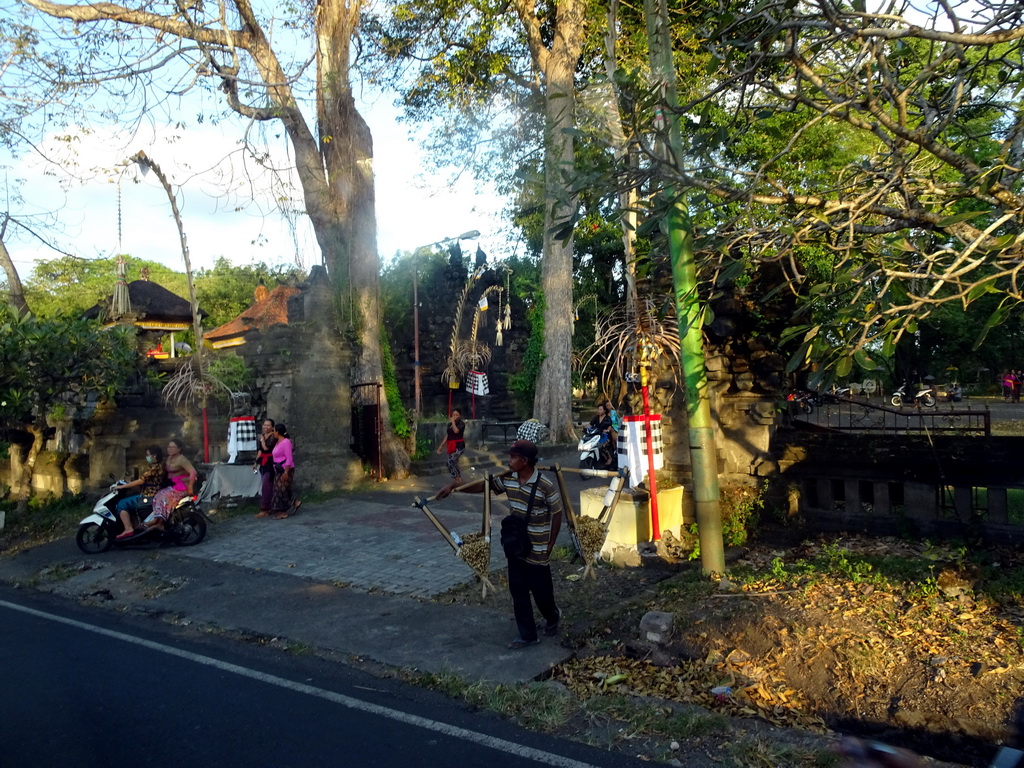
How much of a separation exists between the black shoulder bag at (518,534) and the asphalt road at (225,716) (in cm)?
126

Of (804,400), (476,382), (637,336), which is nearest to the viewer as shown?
(637,336)

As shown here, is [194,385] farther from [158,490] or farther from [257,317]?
[257,317]

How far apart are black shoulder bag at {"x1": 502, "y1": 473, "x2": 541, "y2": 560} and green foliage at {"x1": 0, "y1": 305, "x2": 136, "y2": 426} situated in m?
10.3

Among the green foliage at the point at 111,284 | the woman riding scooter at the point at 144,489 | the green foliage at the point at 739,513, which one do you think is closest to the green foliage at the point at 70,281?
the green foliage at the point at 111,284

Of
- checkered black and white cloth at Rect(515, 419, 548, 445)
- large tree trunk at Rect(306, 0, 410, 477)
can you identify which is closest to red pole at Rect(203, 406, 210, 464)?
large tree trunk at Rect(306, 0, 410, 477)

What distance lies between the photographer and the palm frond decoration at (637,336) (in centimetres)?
897

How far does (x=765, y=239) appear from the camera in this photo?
23.0 ft

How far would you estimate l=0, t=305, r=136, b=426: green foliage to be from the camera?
13391mm

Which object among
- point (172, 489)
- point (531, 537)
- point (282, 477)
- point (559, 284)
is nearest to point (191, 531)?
point (172, 489)

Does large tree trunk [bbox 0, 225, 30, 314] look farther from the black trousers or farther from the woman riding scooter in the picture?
the black trousers

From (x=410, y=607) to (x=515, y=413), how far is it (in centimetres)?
2535

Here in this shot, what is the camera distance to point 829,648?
564cm

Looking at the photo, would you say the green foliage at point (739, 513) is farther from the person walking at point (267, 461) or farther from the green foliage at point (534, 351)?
the green foliage at point (534, 351)

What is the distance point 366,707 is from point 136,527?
732cm
